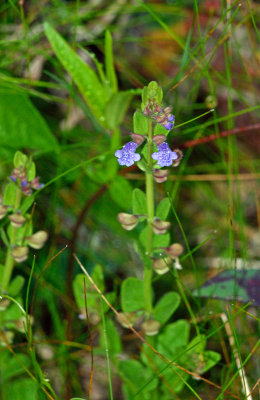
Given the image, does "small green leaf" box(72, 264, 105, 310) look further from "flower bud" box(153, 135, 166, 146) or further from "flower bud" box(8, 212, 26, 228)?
"flower bud" box(153, 135, 166, 146)

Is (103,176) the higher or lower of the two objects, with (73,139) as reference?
lower

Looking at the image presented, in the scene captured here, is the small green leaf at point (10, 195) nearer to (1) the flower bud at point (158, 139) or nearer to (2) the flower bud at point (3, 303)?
(2) the flower bud at point (3, 303)

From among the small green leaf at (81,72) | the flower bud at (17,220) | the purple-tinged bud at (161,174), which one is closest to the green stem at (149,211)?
the purple-tinged bud at (161,174)

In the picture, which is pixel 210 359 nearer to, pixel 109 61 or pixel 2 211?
pixel 2 211

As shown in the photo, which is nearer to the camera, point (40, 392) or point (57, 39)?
point (40, 392)

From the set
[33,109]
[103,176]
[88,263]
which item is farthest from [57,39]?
[88,263]

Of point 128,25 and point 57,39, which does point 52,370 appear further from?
point 128,25

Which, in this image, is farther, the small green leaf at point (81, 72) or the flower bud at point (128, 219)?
the small green leaf at point (81, 72)

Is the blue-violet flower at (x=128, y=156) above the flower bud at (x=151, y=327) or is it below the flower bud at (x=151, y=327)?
above
